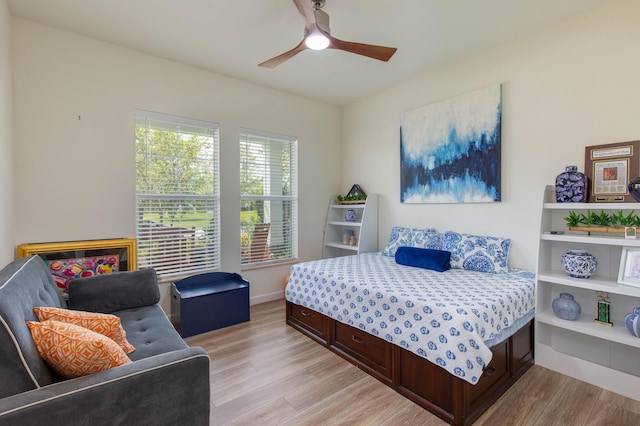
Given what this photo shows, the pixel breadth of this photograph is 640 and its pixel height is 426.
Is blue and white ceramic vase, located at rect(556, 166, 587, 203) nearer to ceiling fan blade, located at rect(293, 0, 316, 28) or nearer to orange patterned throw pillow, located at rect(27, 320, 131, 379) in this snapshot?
ceiling fan blade, located at rect(293, 0, 316, 28)

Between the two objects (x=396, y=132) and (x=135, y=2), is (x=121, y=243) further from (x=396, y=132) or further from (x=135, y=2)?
(x=396, y=132)

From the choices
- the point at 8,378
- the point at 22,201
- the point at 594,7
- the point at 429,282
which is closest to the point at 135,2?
the point at 22,201

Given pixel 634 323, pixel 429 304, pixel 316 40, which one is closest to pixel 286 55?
pixel 316 40

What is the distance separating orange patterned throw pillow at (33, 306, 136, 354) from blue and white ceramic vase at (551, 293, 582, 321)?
301cm

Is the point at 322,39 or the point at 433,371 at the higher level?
the point at 322,39

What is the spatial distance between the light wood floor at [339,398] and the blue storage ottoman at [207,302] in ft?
1.47

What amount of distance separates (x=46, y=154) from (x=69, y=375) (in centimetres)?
224

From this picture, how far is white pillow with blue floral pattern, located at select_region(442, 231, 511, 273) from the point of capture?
2754mm

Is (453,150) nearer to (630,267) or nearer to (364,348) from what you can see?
(630,267)

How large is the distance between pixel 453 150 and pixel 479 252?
112 centimetres

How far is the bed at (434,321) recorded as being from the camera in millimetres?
1762

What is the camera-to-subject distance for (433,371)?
6.12 ft

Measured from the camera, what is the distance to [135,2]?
2256 mm

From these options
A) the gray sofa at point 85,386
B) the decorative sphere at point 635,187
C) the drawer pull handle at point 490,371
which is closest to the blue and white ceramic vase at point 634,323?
the decorative sphere at point 635,187
